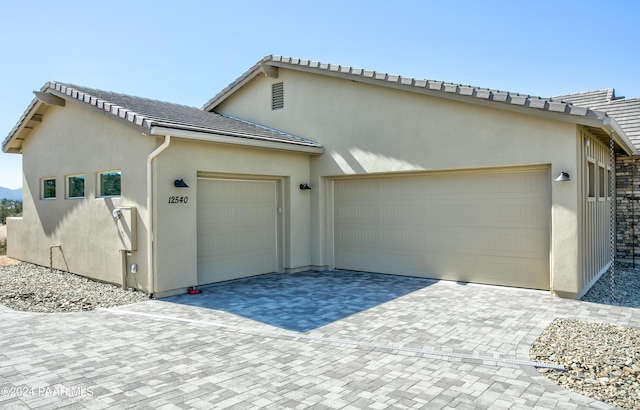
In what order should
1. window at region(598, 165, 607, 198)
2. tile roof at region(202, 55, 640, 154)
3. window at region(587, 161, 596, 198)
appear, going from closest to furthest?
tile roof at region(202, 55, 640, 154) < window at region(587, 161, 596, 198) < window at region(598, 165, 607, 198)

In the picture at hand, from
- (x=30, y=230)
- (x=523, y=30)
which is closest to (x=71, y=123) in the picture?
(x=30, y=230)

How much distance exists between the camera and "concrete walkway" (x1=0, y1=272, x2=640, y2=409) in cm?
404

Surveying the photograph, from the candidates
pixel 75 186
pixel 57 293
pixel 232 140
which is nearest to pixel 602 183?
pixel 232 140

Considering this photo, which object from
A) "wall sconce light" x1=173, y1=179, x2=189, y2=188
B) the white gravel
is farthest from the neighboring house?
the white gravel

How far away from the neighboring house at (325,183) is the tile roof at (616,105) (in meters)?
1.70

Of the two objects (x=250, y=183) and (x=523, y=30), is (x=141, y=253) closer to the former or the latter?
(x=250, y=183)

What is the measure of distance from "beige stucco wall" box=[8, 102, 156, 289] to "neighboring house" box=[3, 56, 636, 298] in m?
0.06

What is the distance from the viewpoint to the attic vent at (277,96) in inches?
495

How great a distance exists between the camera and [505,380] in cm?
447

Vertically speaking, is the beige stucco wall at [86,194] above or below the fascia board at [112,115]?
below

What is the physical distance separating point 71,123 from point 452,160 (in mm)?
9716

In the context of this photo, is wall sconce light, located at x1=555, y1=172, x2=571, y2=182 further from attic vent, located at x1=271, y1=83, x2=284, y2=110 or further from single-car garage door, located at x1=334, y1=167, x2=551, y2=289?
attic vent, located at x1=271, y1=83, x2=284, y2=110

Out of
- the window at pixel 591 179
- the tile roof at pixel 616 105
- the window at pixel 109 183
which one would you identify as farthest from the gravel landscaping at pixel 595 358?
the window at pixel 109 183

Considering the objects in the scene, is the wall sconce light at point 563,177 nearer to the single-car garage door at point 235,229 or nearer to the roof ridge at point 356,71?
the roof ridge at point 356,71
